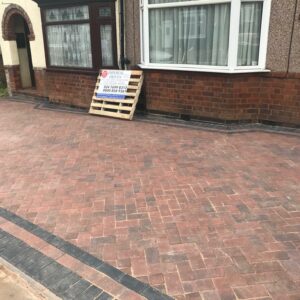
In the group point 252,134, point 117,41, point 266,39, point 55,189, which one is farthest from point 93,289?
point 117,41

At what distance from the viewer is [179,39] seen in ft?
24.7

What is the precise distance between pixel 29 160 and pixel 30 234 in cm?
Answer: 237

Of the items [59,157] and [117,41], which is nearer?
[59,157]

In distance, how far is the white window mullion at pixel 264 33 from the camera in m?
6.53

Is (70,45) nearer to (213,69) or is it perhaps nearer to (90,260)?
(213,69)

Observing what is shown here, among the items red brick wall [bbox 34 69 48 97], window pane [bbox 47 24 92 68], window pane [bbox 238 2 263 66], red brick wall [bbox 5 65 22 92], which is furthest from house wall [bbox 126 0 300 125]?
red brick wall [bbox 5 65 22 92]

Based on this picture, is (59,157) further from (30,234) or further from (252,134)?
(252,134)

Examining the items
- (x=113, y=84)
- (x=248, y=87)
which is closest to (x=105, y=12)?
(x=113, y=84)

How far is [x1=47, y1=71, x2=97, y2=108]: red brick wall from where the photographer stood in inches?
364

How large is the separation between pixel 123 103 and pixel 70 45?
7.97 ft

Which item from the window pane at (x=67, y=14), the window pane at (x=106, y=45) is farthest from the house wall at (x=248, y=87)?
the window pane at (x=67, y=14)

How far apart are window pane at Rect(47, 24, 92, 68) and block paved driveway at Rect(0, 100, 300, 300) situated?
303 centimetres

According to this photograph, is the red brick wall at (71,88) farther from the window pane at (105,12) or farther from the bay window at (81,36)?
the window pane at (105,12)

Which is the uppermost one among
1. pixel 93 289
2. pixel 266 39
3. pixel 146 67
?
pixel 266 39
